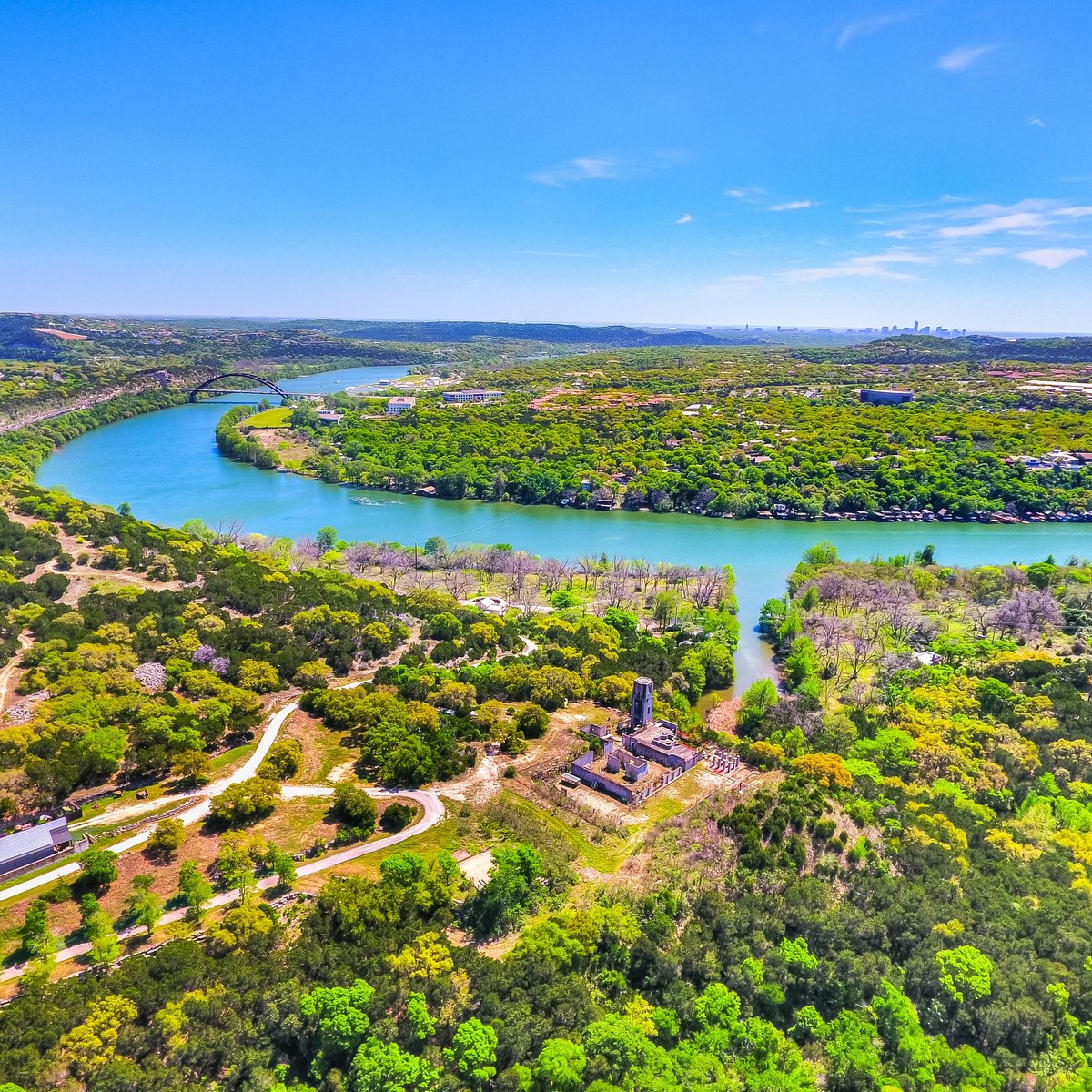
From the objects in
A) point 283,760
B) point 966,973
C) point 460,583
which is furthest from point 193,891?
point 460,583

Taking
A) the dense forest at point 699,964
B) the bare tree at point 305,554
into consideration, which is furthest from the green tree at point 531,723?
the bare tree at point 305,554

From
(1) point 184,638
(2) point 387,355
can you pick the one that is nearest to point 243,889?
(1) point 184,638

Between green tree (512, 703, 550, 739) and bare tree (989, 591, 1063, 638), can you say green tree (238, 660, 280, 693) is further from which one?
bare tree (989, 591, 1063, 638)

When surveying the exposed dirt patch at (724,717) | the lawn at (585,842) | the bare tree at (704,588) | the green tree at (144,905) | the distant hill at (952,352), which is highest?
the distant hill at (952,352)

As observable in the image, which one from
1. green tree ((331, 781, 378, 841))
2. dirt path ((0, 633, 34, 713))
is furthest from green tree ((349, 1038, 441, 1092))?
dirt path ((0, 633, 34, 713))

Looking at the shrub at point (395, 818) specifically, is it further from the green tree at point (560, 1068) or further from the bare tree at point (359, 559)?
the bare tree at point (359, 559)

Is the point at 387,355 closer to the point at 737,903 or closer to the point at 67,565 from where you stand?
the point at 67,565
